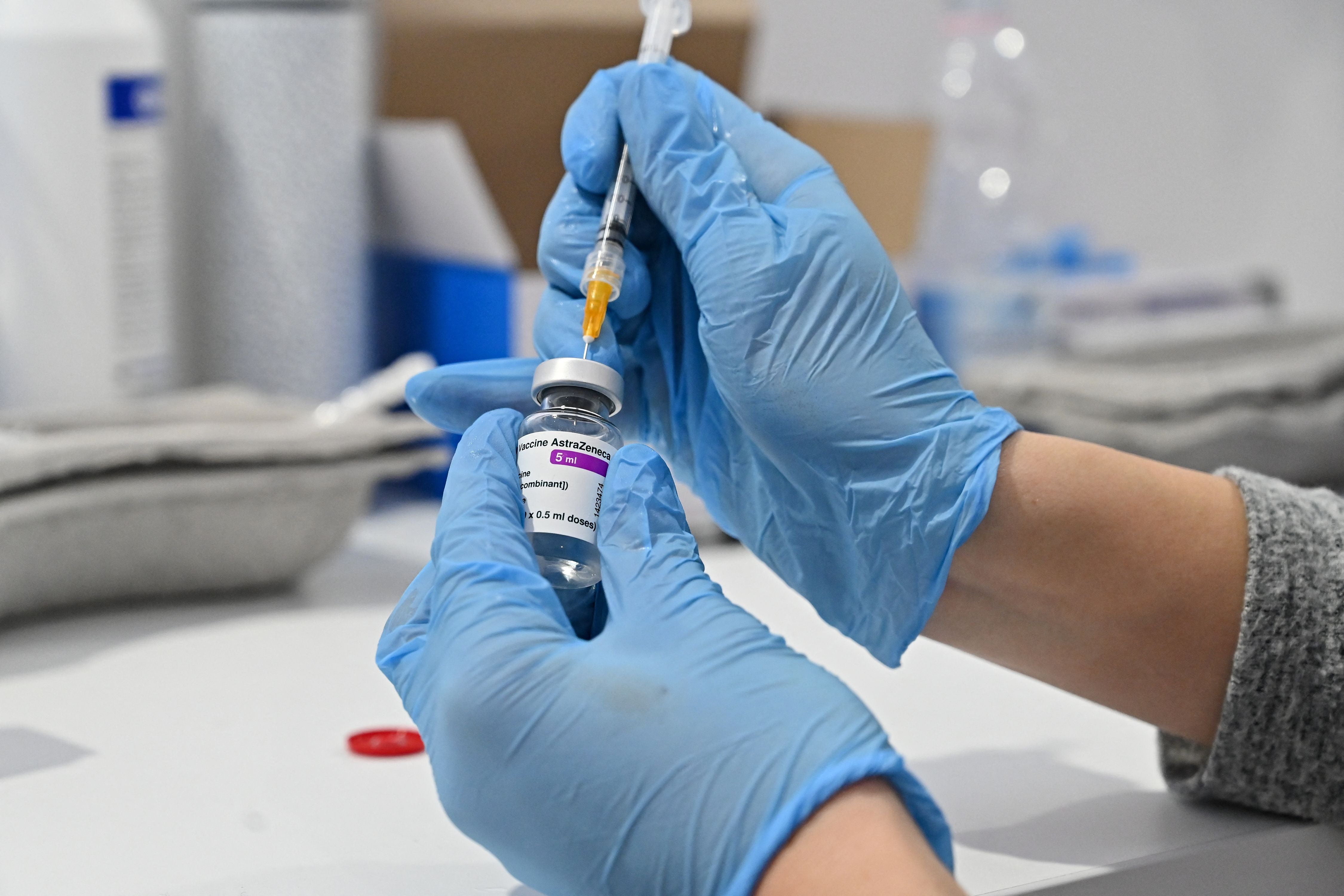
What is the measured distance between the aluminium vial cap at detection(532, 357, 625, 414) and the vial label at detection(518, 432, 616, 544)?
0.03 meters

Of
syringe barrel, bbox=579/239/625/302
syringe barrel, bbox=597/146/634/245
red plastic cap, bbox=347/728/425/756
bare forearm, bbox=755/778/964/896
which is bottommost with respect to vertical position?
red plastic cap, bbox=347/728/425/756

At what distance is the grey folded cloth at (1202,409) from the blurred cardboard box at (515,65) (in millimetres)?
471

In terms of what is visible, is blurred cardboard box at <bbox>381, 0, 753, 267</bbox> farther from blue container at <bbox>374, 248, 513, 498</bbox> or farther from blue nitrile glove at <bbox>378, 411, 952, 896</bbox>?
blue nitrile glove at <bbox>378, 411, 952, 896</bbox>

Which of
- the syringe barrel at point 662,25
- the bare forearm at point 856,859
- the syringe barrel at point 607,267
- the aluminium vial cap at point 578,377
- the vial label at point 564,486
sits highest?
the syringe barrel at point 662,25

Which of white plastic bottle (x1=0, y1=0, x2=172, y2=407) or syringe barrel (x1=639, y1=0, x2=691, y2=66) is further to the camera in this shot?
white plastic bottle (x1=0, y1=0, x2=172, y2=407)

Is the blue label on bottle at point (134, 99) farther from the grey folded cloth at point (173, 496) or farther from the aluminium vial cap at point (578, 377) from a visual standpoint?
the aluminium vial cap at point (578, 377)

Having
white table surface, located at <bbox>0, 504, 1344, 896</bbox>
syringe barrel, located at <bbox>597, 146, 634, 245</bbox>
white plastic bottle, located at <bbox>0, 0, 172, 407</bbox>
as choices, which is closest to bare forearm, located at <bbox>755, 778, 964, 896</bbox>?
white table surface, located at <bbox>0, 504, 1344, 896</bbox>

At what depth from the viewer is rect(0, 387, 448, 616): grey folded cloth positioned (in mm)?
776

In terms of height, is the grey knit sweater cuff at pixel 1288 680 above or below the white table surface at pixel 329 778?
above

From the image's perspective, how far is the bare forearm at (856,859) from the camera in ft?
1.34

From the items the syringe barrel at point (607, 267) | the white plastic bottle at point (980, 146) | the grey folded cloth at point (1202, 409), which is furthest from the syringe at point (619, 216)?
the white plastic bottle at point (980, 146)

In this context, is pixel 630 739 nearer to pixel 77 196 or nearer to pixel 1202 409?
pixel 77 196

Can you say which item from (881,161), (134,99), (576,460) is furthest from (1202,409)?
(134,99)

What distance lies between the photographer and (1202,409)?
1177 mm
